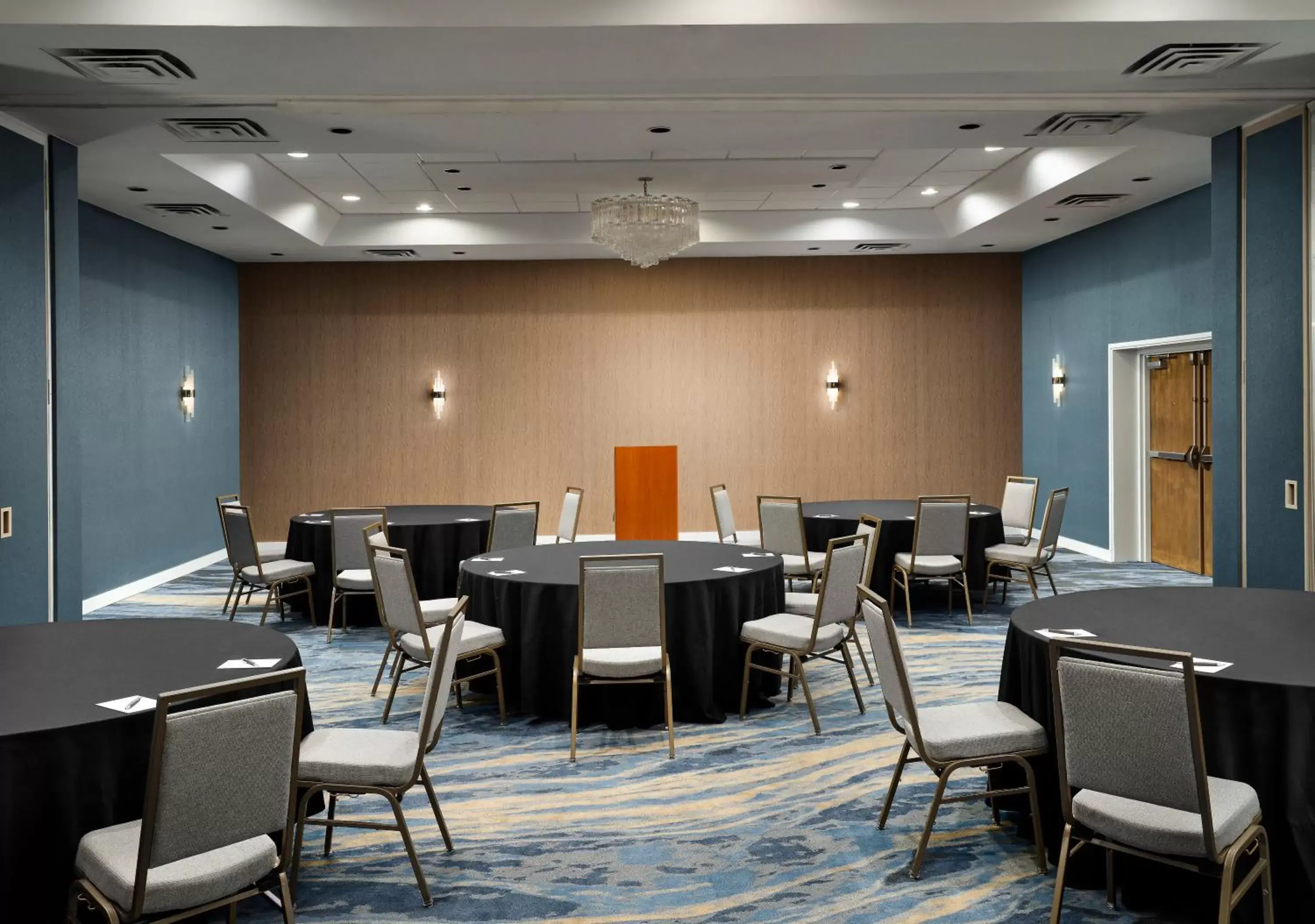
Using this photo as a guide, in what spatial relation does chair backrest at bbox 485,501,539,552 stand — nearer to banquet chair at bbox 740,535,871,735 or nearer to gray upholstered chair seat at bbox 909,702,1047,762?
banquet chair at bbox 740,535,871,735

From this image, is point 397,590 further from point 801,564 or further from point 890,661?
point 801,564

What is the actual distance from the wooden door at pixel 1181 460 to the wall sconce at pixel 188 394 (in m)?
10.1

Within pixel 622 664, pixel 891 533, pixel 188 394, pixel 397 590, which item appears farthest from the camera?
pixel 188 394

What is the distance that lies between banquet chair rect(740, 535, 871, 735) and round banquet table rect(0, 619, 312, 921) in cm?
262

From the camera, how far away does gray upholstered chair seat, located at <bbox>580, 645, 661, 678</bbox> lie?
479cm

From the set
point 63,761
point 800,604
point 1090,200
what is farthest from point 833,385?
point 63,761

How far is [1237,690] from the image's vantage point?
2996 millimetres

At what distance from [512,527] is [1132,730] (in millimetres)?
5495

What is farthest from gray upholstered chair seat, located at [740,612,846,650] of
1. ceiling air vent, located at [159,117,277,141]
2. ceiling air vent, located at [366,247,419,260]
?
ceiling air vent, located at [366,247,419,260]

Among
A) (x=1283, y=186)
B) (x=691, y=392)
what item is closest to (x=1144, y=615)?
(x=1283, y=186)

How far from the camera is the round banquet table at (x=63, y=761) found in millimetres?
2674

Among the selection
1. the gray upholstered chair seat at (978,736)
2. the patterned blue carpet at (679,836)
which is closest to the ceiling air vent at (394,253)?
the patterned blue carpet at (679,836)

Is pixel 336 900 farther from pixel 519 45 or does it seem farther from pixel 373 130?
pixel 373 130

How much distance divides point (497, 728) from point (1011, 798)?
2.62m
